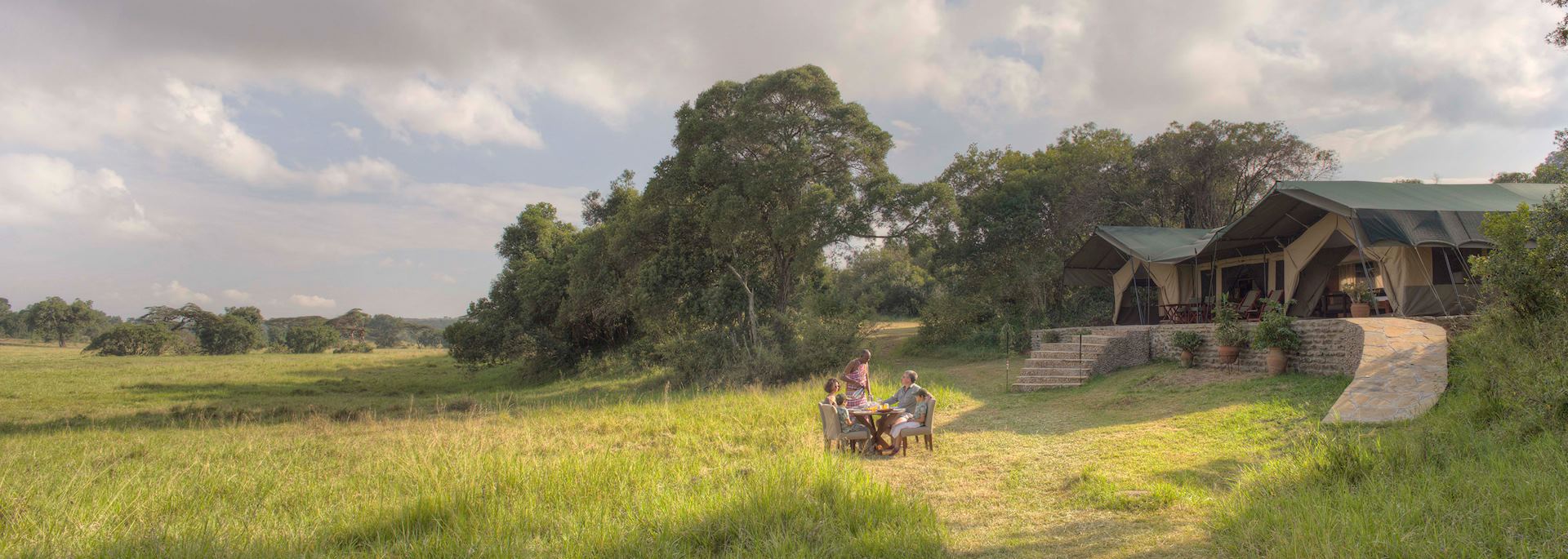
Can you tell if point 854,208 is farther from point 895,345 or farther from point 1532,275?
point 1532,275

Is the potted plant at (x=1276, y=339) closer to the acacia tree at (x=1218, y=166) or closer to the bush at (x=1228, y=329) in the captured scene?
the bush at (x=1228, y=329)

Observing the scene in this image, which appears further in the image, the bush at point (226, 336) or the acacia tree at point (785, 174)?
the bush at point (226, 336)

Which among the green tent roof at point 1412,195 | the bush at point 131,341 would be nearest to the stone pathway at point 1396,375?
the green tent roof at point 1412,195

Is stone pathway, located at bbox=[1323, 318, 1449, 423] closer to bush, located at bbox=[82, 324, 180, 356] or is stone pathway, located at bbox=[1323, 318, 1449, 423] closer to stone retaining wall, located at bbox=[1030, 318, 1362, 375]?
stone retaining wall, located at bbox=[1030, 318, 1362, 375]

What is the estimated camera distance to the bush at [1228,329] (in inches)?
451

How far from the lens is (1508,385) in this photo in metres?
5.70

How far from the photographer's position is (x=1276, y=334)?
34.7ft

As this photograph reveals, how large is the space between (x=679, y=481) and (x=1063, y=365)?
33.6ft

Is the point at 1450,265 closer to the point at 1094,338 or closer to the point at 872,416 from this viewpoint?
the point at 1094,338

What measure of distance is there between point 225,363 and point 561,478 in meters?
36.8

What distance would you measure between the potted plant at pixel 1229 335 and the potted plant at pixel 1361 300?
2.81 meters

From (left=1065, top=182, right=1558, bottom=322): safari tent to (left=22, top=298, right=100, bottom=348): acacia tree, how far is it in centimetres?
7135

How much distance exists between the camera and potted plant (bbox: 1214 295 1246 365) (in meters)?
11.4

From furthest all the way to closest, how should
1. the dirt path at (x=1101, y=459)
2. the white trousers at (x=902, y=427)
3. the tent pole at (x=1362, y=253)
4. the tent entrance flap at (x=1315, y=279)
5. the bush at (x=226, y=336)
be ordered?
the bush at (x=226, y=336), the tent entrance flap at (x=1315, y=279), the tent pole at (x=1362, y=253), the white trousers at (x=902, y=427), the dirt path at (x=1101, y=459)
